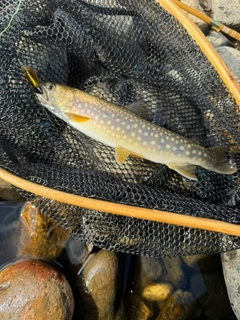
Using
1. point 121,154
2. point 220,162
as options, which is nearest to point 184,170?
point 220,162

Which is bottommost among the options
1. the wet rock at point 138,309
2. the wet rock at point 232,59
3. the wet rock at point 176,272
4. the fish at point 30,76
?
the wet rock at point 138,309

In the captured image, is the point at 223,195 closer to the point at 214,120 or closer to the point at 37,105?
the point at 214,120

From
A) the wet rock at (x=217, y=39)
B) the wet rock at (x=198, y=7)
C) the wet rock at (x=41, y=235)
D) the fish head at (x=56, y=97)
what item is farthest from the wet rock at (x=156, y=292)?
the wet rock at (x=198, y=7)

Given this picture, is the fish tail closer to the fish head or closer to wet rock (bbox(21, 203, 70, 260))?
the fish head

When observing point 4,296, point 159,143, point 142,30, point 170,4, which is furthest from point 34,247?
point 170,4

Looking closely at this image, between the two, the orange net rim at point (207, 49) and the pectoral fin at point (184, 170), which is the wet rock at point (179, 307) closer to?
the pectoral fin at point (184, 170)

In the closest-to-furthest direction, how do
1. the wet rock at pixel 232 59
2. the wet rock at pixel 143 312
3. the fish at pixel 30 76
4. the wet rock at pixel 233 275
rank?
the fish at pixel 30 76 → the wet rock at pixel 233 275 → the wet rock at pixel 143 312 → the wet rock at pixel 232 59

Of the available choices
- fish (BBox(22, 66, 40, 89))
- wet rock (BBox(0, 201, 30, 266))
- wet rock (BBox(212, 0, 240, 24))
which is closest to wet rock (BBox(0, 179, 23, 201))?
wet rock (BBox(0, 201, 30, 266))
